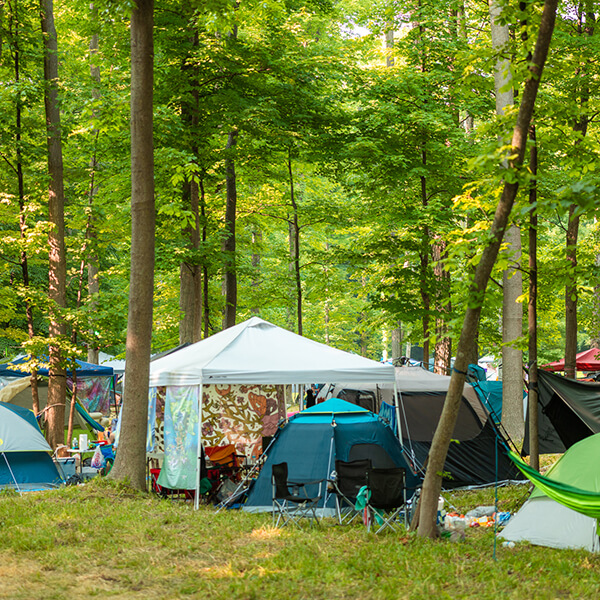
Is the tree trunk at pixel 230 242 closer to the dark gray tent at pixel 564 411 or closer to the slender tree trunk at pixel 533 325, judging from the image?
the dark gray tent at pixel 564 411

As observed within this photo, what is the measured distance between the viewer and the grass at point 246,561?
5.36m

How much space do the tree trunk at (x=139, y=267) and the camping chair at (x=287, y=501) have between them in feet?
7.29

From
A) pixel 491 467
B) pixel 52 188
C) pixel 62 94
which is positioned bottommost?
pixel 491 467

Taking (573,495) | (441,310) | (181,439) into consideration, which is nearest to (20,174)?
(181,439)

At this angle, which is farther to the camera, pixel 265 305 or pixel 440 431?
pixel 265 305

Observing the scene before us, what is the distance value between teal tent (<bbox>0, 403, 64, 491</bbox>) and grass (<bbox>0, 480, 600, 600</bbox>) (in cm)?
274

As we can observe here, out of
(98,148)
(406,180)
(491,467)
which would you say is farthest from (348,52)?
(491,467)

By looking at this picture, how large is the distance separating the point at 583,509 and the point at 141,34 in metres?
8.00

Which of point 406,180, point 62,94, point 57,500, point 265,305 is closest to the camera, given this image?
point 57,500

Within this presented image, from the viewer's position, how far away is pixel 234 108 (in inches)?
541

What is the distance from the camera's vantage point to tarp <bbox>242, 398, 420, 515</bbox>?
881 cm

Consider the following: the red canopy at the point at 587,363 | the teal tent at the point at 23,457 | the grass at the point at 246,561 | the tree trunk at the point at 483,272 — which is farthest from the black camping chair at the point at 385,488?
the red canopy at the point at 587,363

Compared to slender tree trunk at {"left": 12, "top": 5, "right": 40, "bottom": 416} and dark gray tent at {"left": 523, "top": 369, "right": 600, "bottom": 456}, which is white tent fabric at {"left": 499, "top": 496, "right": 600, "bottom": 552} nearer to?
dark gray tent at {"left": 523, "top": 369, "right": 600, "bottom": 456}

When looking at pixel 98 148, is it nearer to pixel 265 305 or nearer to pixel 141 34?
pixel 141 34
